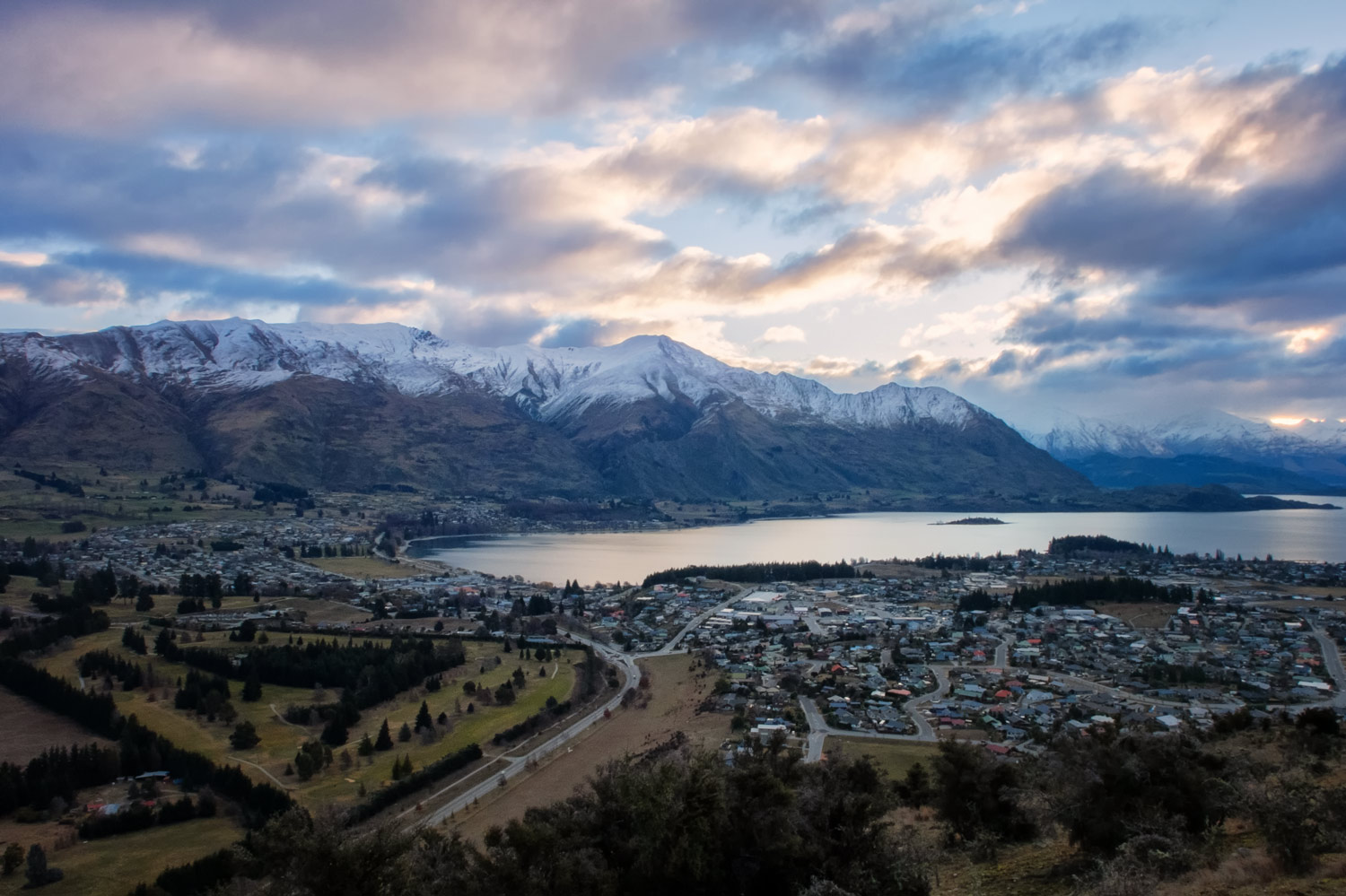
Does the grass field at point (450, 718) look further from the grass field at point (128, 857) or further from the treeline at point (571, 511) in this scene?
the treeline at point (571, 511)

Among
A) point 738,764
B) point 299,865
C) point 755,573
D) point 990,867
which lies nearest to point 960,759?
point 990,867

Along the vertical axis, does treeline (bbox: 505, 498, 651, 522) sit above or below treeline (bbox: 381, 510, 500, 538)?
above

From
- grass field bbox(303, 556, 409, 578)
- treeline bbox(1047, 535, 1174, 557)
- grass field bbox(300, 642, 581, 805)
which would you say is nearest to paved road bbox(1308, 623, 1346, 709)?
grass field bbox(300, 642, 581, 805)

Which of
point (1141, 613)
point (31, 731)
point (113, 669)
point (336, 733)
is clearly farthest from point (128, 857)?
point (1141, 613)

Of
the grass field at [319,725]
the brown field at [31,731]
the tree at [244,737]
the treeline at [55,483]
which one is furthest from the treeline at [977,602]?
the treeline at [55,483]

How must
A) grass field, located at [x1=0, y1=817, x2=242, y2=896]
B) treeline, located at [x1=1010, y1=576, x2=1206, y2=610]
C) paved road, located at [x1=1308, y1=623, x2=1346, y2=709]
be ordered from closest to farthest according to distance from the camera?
1. grass field, located at [x1=0, y1=817, x2=242, y2=896]
2. paved road, located at [x1=1308, y1=623, x2=1346, y2=709]
3. treeline, located at [x1=1010, y1=576, x2=1206, y2=610]

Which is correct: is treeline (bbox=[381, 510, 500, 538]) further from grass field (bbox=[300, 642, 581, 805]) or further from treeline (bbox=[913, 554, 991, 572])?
grass field (bbox=[300, 642, 581, 805])

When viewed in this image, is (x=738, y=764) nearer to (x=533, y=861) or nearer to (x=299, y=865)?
(x=533, y=861)
